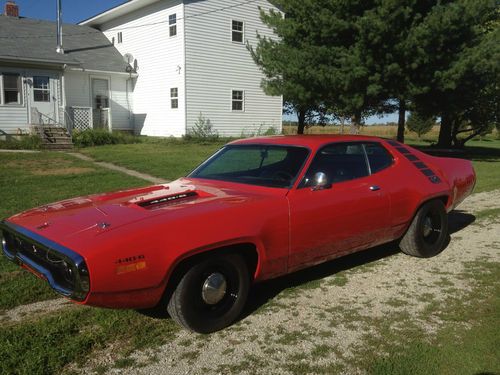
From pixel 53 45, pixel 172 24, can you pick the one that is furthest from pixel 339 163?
pixel 53 45

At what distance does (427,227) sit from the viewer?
5594 millimetres

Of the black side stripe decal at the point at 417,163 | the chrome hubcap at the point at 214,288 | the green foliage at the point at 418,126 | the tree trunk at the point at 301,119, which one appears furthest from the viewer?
the green foliage at the point at 418,126

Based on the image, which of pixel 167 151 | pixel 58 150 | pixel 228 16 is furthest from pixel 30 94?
pixel 228 16

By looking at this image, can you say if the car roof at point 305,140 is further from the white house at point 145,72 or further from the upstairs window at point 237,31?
the upstairs window at point 237,31

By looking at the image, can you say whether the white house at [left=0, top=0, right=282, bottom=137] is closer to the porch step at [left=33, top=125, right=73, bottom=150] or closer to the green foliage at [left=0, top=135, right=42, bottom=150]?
the porch step at [left=33, top=125, right=73, bottom=150]

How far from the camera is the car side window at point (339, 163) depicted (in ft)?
14.5

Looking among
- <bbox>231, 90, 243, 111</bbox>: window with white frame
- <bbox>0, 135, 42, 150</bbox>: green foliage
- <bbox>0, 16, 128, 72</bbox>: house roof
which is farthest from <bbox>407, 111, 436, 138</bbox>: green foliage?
<bbox>0, 135, 42, 150</bbox>: green foliage

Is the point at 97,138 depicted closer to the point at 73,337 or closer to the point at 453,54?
the point at 453,54

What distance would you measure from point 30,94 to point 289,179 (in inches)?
733

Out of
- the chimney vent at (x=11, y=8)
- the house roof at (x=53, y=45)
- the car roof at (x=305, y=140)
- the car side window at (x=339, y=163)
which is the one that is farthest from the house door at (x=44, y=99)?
the car side window at (x=339, y=163)

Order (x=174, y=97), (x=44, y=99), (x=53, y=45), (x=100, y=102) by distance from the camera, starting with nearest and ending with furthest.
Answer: (x=44, y=99) → (x=174, y=97) → (x=53, y=45) → (x=100, y=102)

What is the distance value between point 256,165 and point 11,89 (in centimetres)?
1798

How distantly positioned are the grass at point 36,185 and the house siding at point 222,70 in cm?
782

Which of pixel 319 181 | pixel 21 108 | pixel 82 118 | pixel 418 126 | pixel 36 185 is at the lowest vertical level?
pixel 36 185
